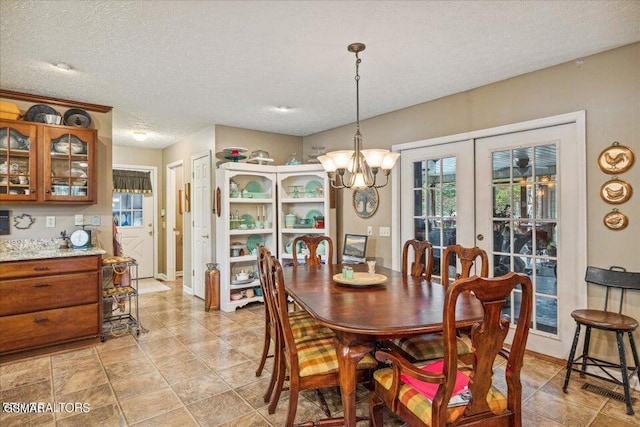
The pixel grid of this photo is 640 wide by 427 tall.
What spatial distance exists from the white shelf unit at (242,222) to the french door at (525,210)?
221 cm

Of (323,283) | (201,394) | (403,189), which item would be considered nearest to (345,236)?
(403,189)

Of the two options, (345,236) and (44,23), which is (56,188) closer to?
(44,23)

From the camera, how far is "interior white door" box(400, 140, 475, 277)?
11.9 ft

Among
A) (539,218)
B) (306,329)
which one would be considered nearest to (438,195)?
(539,218)

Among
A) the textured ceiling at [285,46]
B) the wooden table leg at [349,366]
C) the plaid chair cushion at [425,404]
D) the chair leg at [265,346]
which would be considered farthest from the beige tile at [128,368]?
the textured ceiling at [285,46]

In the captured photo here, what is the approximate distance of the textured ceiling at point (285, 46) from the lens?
2.13m

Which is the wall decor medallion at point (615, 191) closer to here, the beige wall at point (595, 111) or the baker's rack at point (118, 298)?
the beige wall at point (595, 111)

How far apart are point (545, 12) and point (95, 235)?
14.9ft

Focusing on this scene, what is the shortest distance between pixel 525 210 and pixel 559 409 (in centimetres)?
162

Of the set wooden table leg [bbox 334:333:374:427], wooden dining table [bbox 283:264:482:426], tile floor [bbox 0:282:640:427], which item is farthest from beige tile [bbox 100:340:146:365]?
wooden table leg [bbox 334:333:374:427]

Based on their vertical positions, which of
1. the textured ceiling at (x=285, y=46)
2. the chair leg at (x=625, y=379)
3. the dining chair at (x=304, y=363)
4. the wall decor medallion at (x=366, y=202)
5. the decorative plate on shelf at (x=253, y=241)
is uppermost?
the textured ceiling at (x=285, y=46)

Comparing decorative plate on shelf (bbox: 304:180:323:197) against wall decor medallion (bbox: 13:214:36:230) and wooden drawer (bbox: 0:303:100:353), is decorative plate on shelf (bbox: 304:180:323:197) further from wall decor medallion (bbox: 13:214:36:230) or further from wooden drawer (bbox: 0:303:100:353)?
wall decor medallion (bbox: 13:214:36:230)

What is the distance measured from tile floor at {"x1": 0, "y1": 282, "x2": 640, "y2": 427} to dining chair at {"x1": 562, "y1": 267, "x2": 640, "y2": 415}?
0.45 ft

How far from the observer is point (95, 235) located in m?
3.95
